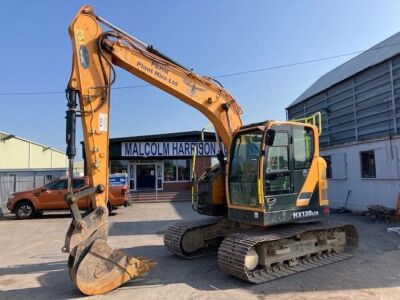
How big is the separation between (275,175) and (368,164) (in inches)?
373

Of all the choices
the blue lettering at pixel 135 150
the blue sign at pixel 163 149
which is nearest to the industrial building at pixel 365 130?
the blue sign at pixel 163 149

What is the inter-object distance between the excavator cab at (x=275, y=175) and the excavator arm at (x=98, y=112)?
5.62ft

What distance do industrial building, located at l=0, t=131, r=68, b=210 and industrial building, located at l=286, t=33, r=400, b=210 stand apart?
1619 centimetres

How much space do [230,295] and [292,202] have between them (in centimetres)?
235

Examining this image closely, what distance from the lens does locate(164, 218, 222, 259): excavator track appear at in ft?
28.1

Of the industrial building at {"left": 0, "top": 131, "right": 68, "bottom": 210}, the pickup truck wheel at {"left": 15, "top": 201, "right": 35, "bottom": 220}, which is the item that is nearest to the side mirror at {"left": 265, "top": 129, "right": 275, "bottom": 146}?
the pickup truck wheel at {"left": 15, "top": 201, "right": 35, "bottom": 220}

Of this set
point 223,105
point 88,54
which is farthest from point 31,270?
point 223,105

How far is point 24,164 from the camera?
40.8m

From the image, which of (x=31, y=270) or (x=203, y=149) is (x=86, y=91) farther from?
(x=203, y=149)

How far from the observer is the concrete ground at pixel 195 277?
246 inches

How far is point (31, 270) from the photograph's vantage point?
26.2 feet

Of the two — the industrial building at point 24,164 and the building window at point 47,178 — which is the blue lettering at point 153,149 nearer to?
the industrial building at point 24,164

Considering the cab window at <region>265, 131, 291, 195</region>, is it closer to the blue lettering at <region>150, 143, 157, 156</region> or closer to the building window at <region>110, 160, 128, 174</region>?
the blue lettering at <region>150, 143, 157, 156</region>

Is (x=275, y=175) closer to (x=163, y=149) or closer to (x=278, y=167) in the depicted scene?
(x=278, y=167)
